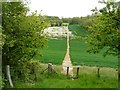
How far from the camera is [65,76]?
19.3 m

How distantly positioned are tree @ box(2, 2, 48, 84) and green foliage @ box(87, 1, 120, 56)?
9.55ft

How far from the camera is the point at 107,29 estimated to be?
55.8 ft

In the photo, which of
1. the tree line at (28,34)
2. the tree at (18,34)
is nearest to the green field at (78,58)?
the tree line at (28,34)

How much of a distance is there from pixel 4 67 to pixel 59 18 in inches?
413

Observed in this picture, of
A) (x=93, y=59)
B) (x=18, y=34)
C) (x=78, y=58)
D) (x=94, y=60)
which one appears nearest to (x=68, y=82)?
(x=18, y=34)

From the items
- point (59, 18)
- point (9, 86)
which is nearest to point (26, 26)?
point (9, 86)

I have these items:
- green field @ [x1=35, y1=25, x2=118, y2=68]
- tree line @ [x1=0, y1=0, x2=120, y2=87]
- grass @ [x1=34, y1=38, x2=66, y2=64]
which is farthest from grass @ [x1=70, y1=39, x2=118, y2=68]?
tree line @ [x1=0, y1=0, x2=120, y2=87]

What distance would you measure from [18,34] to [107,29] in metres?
4.46

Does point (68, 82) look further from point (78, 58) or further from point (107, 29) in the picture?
point (78, 58)

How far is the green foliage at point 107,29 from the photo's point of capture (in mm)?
16578

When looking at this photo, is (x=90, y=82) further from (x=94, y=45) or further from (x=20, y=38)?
(x=20, y=38)

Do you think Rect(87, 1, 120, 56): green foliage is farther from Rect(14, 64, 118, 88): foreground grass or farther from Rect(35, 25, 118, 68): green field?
Rect(35, 25, 118, 68): green field

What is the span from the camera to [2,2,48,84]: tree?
1438 cm

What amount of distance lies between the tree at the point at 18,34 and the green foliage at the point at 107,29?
9.55 ft
